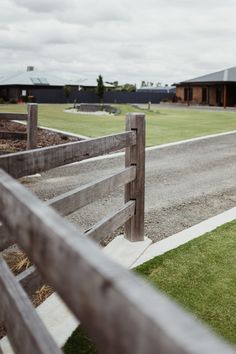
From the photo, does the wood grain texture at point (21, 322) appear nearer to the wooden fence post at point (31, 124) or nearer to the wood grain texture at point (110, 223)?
Answer: the wood grain texture at point (110, 223)

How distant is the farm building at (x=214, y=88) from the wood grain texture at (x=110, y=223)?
47007 millimetres

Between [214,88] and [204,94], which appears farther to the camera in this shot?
[204,94]

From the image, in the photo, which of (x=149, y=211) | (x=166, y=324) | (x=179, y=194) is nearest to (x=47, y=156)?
(x=166, y=324)

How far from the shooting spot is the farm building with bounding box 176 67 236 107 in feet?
169

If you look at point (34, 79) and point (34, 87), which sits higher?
point (34, 79)

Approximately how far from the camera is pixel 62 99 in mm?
60469

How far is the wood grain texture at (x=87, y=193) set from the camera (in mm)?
3418

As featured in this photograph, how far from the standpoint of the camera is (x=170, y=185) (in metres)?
9.04

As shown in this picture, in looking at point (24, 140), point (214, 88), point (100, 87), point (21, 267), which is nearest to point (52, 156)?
Result: point (21, 267)

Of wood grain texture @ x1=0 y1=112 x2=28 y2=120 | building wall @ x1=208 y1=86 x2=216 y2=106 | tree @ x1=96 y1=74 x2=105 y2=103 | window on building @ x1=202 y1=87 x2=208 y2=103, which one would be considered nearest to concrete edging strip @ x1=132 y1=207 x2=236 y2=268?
wood grain texture @ x1=0 y1=112 x2=28 y2=120

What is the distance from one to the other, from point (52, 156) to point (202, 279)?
2244mm

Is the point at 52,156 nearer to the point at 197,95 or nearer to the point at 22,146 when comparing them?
the point at 22,146

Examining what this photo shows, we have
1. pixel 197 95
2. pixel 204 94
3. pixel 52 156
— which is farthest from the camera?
pixel 197 95

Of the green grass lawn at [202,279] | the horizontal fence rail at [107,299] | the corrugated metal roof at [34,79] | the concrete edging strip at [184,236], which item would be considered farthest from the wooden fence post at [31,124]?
the corrugated metal roof at [34,79]
